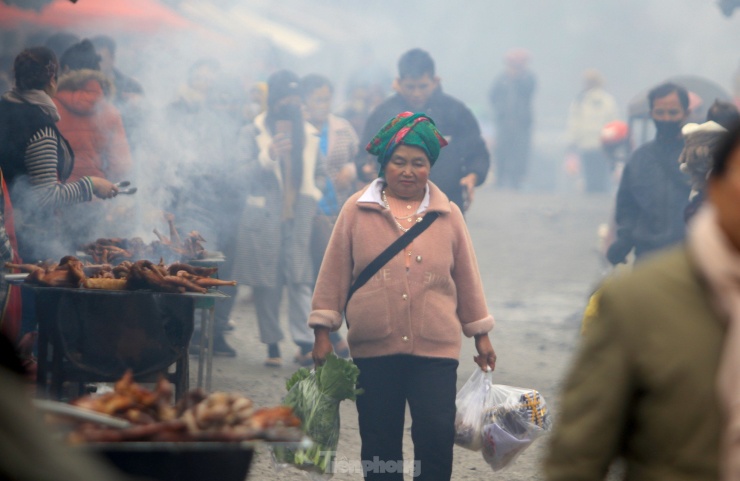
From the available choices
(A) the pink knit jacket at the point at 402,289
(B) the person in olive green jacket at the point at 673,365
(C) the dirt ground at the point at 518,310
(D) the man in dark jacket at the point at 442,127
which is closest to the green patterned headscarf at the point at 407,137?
(A) the pink knit jacket at the point at 402,289

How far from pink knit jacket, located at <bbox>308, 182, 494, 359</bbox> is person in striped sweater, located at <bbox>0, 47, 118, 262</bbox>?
210 cm

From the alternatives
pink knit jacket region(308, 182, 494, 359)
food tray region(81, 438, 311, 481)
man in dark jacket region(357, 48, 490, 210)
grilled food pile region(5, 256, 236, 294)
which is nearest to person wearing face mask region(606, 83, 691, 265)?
man in dark jacket region(357, 48, 490, 210)

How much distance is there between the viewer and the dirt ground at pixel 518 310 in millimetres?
7147

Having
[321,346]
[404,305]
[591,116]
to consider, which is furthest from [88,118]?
[591,116]

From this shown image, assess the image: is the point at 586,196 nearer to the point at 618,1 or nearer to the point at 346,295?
the point at 346,295

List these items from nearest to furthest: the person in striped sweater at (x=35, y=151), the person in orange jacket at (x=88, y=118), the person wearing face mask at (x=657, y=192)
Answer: the person in striped sweater at (x=35, y=151), the person in orange jacket at (x=88, y=118), the person wearing face mask at (x=657, y=192)

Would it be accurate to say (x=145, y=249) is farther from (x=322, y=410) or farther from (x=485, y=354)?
(x=485, y=354)

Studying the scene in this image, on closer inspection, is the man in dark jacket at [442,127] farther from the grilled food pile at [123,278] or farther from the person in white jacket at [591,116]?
the person in white jacket at [591,116]

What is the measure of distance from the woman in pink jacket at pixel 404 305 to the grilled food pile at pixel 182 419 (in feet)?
5.50

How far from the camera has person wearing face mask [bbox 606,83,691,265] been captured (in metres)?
8.27

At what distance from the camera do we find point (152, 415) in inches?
135

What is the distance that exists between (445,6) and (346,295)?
123ft

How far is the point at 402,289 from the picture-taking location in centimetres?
517

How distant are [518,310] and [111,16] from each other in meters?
6.86
